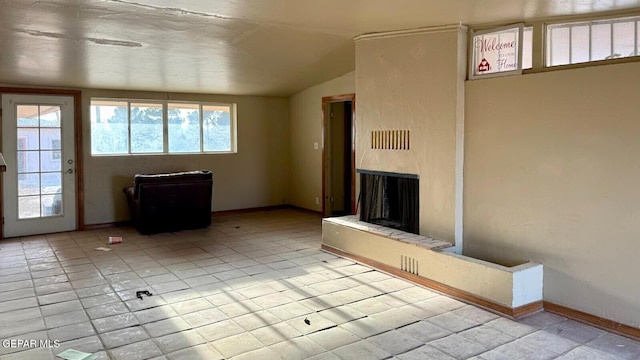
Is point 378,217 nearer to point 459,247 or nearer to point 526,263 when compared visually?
point 459,247

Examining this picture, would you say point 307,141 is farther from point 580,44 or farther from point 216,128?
point 580,44

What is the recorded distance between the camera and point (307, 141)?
8109 millimetres

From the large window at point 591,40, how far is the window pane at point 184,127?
18.7 ft

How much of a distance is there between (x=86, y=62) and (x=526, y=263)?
16.4ft

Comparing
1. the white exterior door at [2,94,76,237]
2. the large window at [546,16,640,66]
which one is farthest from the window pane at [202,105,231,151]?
the large window at [546,16,640,66]

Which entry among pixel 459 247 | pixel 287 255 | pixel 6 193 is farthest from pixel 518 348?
pixel 6 193

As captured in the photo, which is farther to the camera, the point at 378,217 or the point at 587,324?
the point at 378,217

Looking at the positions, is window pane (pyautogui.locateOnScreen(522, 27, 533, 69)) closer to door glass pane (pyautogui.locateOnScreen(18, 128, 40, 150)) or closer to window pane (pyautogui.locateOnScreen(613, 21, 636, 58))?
window pane (pyautogui.locateOnScreen(613, 21, 636, 58))

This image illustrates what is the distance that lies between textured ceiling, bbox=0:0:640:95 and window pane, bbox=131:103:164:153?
2.01 ft

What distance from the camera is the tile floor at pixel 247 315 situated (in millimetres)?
2934

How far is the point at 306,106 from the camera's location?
8.05m

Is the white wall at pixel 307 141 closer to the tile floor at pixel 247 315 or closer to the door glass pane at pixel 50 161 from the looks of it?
the tile floor at pixel 247 315

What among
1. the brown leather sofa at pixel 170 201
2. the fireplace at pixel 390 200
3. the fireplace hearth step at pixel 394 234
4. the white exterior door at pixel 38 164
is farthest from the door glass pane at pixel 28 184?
the fireplace at pixel 390 200

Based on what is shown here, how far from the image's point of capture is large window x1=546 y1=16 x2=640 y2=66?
10.4 ft
